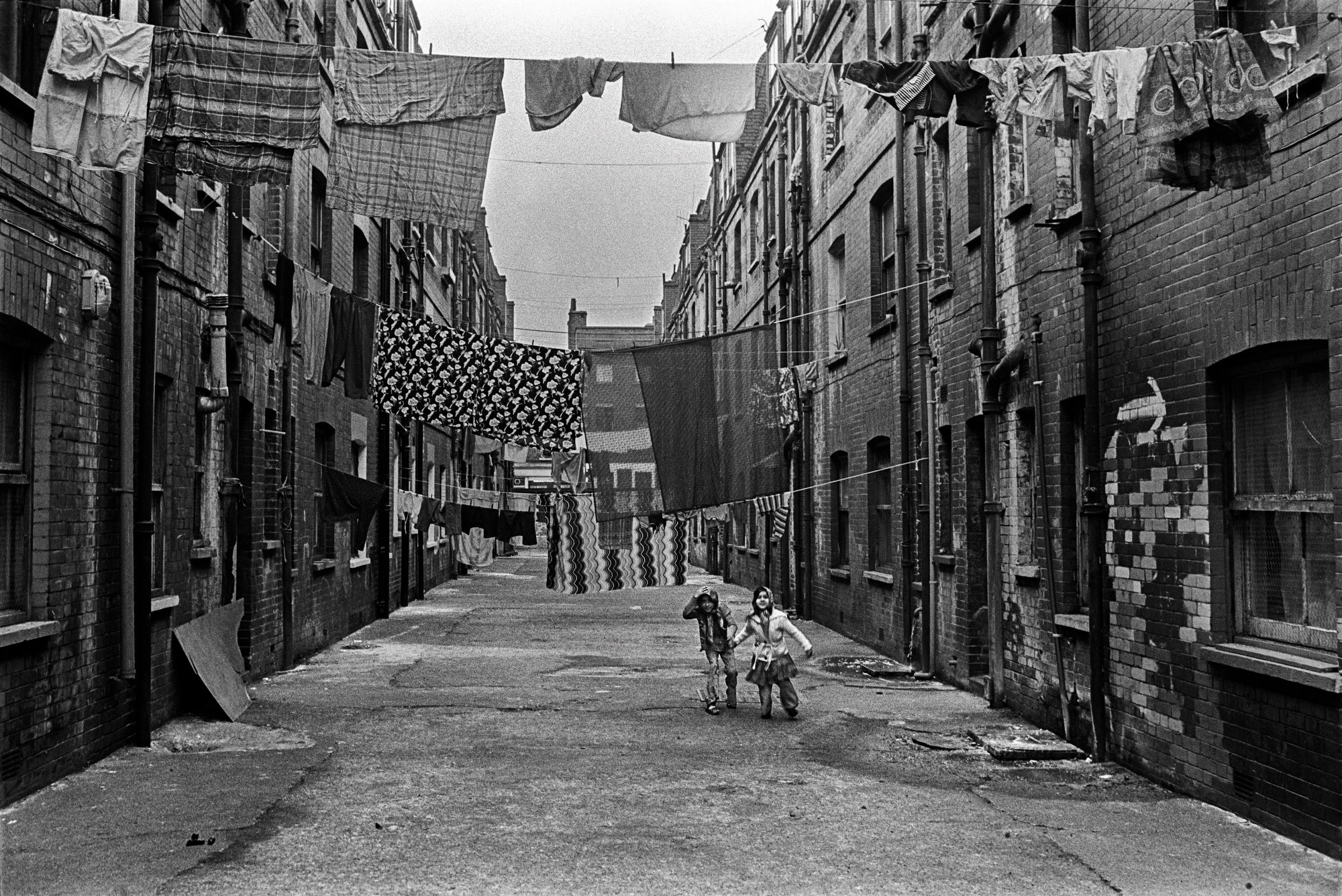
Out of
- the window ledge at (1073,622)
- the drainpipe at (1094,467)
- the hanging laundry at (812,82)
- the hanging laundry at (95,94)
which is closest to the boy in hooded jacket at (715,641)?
the window ledge at (1073,622)

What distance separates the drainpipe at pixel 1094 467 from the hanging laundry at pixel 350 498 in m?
10.4

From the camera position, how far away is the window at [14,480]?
8.47m

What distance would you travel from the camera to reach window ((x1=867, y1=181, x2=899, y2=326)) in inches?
692

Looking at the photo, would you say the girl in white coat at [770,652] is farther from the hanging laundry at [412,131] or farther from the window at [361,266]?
the window at [361,266]

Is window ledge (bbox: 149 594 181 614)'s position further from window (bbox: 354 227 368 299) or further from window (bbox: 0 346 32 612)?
window (bbox: 354 227 368 299)

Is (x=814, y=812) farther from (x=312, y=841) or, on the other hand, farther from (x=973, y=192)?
(x=973, y=192)

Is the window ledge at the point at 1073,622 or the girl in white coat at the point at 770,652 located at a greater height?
the window ledge at the point at 1073,622

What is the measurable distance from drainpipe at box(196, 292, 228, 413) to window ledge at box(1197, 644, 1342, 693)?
30.4 ft

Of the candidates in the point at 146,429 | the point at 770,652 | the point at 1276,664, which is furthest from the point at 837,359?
the point at 1276,664

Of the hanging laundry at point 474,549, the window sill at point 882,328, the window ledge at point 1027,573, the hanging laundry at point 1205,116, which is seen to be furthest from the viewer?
the hanging laundry at point 474,549

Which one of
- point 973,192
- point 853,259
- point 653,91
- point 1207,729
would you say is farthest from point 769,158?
point 1207,729

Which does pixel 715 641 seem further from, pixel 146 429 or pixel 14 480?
pixel 14 480

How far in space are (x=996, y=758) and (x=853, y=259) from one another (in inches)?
425

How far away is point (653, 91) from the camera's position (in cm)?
997
